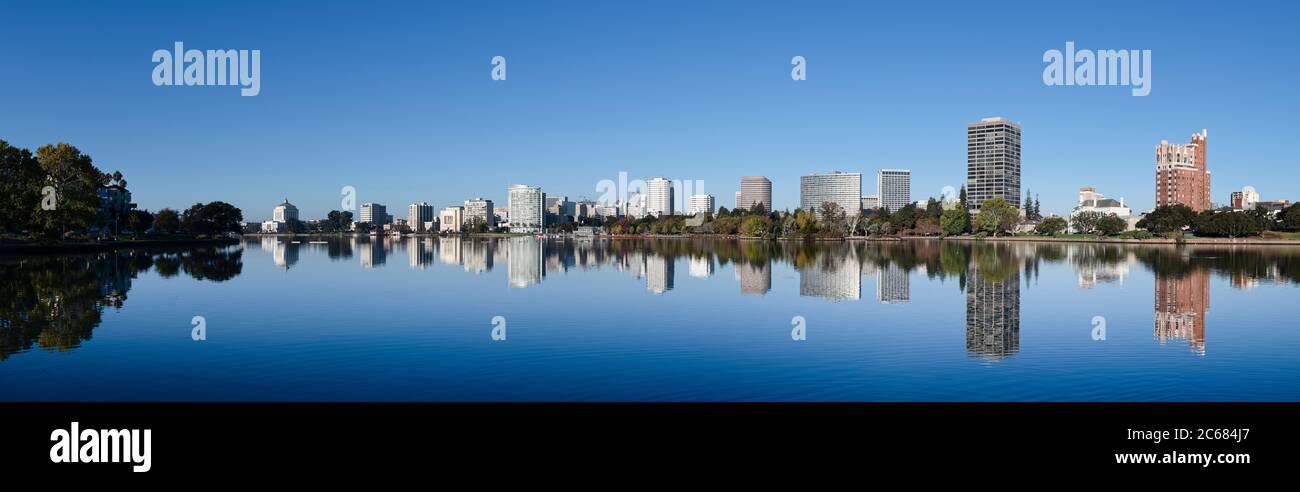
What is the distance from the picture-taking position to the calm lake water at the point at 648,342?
28.8 ft

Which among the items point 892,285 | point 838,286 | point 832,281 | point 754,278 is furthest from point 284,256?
point 892,285

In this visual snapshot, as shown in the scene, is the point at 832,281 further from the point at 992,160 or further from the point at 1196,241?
the point at 992,160

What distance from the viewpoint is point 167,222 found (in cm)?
8331

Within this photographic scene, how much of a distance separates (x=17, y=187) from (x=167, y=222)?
4583cm

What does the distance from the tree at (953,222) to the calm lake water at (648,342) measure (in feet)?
247

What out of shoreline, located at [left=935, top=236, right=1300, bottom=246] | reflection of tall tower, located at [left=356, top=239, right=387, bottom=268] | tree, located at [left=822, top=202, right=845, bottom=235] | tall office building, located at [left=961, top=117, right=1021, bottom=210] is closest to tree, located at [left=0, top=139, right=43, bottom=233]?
reflection of tall tower, located at [left=356, top=239, right=387, bottom=268]

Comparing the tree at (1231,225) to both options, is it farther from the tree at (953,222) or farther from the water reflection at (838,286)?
the water reflection at (838,286)

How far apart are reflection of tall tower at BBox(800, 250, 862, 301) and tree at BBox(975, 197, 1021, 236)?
70.4 m

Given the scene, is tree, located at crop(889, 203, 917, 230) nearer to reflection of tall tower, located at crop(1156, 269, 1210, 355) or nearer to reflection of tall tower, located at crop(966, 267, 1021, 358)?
Result: reflection of tall tower, located at crop(1156, 269, 1210, 355)

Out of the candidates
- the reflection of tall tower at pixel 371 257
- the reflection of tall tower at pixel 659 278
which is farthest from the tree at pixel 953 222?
the reflection of tall tower at pixel 659 278

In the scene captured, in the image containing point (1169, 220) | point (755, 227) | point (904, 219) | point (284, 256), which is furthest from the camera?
point (904, 219)
